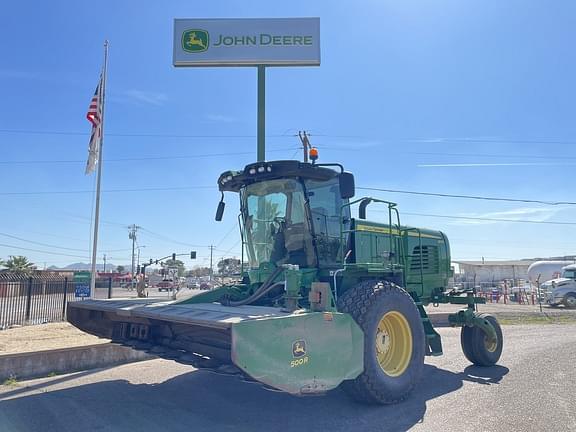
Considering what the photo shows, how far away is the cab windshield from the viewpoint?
21.5ft

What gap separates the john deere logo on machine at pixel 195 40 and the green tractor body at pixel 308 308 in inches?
418

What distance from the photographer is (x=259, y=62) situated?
1579 centimetres

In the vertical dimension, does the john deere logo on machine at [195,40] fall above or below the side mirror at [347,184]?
above

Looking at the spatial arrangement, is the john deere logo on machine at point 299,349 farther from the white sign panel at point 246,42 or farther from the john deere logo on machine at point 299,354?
the white sign panel at point 246,42

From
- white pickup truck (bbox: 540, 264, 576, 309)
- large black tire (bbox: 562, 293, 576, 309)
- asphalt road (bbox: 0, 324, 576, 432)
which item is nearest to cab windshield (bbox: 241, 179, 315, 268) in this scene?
asphalt road (bbox: 0, 324, 576, 432)

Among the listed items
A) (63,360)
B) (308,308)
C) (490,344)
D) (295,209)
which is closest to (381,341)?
(308,308)

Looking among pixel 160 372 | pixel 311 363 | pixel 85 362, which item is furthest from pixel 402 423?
pixel 85 362

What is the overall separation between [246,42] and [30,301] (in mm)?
11112

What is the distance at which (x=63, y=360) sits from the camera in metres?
7.64

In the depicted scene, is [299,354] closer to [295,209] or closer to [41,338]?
[295,209]

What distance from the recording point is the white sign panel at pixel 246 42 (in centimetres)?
1583

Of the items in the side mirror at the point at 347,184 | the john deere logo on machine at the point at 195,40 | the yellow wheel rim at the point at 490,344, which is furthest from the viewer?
the john deere logo on machine at the point at 195,40

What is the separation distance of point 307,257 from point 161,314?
2.30 meters

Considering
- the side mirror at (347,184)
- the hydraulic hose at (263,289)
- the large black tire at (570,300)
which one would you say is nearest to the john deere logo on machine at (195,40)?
the side mirror at (347,184)
